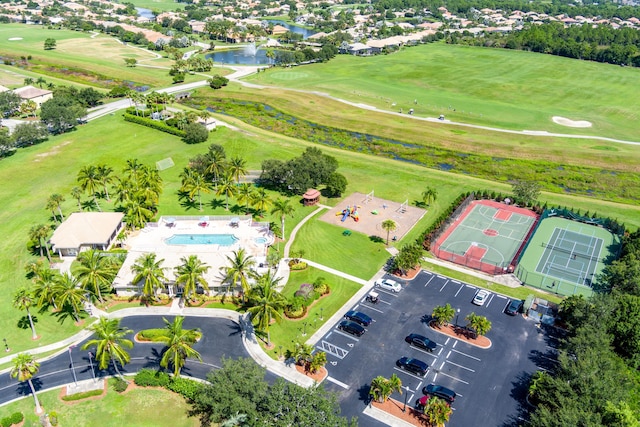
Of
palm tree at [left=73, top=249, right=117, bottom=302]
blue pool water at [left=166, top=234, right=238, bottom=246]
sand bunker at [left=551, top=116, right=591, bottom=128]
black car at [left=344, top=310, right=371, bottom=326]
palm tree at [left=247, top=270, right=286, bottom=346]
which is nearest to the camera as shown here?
palm tree at [left=247, top=270, right=286, bottom=346]

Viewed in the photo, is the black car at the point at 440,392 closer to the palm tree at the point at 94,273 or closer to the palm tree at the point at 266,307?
the palm tree at the point at 266,307

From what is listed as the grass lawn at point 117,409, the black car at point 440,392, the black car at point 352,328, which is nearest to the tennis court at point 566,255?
the black car at point 440,392

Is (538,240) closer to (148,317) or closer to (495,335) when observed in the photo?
(495,335)

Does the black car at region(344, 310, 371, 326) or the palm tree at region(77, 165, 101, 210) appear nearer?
the black car at region(344, 310, 371, 326)

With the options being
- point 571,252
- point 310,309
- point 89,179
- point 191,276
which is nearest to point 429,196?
point 571,252

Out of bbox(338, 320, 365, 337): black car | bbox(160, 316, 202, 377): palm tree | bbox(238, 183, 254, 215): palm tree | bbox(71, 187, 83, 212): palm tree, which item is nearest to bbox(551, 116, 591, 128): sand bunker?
bbox(238, 183, 254, 215): palm tree

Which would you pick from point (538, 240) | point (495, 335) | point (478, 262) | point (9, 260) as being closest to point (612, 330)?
point (495, 335)

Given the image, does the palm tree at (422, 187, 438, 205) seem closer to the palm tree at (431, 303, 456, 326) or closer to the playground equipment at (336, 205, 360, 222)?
the playground equipment at (336, 205, 360, 222)
